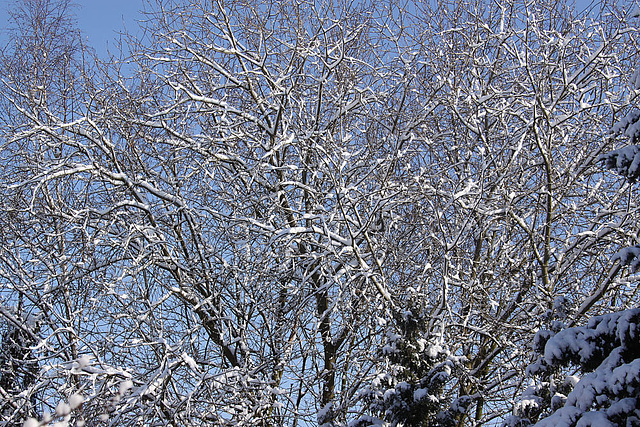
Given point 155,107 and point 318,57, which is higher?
point 318,57

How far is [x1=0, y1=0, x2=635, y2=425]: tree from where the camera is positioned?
21.0 ft

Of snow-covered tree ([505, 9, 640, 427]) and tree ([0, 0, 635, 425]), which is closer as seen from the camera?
snow-covered tree ([505, 9, 640, 427])

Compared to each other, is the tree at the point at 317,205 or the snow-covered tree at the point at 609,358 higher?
the tree at the point at 317,205

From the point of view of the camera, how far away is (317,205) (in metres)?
6.19

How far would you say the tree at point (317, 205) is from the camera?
640cm

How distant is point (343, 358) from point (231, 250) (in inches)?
78.5

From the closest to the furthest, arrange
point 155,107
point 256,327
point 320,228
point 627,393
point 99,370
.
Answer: point 627,393 < point 99,370 < point 320,228 < point 256,327 < point 155,107

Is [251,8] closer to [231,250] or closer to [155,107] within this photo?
[155,107]

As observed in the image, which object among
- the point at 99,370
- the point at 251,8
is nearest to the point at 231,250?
the point at 99,370

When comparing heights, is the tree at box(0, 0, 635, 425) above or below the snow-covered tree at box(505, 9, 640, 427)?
above

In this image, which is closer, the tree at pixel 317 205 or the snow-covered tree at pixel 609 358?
the snow-covered tree at pixel 609 358

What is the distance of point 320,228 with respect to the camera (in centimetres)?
620

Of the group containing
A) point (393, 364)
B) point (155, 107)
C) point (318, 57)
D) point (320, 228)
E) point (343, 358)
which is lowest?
point (393, 364)

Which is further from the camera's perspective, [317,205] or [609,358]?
[317,205]
